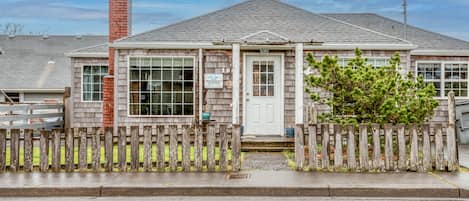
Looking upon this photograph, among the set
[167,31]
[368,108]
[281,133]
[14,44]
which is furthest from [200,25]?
[14,44]

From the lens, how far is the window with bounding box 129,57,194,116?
1577 centimetres

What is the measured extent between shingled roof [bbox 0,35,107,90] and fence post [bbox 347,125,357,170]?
74.4ft

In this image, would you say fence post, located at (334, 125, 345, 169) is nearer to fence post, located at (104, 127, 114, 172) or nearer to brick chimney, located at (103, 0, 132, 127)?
fence post, located at (104, 127, 114, 172)

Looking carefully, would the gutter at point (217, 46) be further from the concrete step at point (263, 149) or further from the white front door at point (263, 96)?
the concrete step at point (263, 149)

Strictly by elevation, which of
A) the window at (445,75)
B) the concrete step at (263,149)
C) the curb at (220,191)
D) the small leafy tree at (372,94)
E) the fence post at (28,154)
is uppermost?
the window at (445,75)

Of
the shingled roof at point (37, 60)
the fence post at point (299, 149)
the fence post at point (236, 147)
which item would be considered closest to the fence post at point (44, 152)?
the fence post at point (236, 147)

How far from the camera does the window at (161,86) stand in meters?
15.8

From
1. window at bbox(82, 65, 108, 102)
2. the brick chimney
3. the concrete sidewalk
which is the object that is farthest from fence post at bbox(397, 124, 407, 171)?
window at bbox(82, 65, 108, 102)

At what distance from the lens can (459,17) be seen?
2802 cm

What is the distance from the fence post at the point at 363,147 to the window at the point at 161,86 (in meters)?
7.08

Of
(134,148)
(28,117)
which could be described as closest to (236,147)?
(134,148)

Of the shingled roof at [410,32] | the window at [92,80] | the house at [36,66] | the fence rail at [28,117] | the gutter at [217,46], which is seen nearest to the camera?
the gutter at [217,46]

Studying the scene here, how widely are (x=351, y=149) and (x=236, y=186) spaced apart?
2586 millimetres

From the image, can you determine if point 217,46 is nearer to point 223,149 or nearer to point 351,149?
point 223,149
